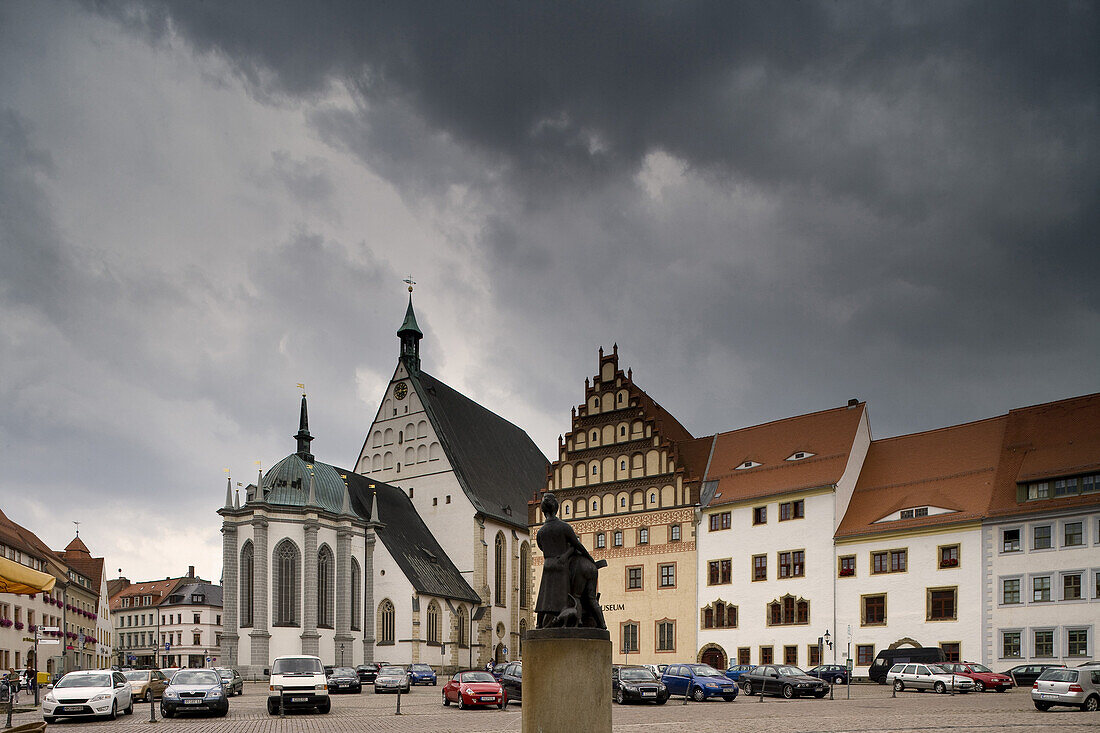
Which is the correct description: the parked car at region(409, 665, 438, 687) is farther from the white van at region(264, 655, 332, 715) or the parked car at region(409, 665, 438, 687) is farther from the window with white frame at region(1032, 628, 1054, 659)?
the window with white frame at region(1032, 628, 1054, 659)

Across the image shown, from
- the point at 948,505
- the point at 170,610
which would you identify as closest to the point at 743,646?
the point at 948,505

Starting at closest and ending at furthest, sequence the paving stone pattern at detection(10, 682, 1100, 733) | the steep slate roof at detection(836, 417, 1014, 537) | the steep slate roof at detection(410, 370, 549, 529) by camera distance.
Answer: the paving stone pattern at detection(10, 682, 1100, 733) < the steep slate roof at detection(836, 417, 1014, 537) < the steep slate roof at detection(410, 370, 549, 529)

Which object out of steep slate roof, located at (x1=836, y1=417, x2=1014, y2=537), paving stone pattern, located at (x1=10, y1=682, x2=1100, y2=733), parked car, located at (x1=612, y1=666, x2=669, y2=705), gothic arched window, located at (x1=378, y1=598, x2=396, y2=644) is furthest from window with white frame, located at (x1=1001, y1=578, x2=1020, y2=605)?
gothic arched window, located at (x1=378, y1=598, x2=396, y2=644)

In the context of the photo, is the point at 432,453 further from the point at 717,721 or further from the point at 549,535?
the point at 549,535

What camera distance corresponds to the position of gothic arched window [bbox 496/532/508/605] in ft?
251

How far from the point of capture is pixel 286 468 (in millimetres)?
66500

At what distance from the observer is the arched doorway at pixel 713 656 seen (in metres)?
52.4

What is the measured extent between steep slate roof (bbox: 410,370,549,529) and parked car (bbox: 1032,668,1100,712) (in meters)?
49.7

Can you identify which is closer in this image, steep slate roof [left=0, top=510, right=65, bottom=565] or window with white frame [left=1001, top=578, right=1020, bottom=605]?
window with white frame [left=1001, top=578, right=1020, bottom=605]

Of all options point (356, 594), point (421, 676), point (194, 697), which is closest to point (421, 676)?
point (421, 676)

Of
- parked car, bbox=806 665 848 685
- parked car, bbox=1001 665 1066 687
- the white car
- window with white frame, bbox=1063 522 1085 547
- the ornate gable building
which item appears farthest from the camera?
the ornate gable building

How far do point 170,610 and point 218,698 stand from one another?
343 feet

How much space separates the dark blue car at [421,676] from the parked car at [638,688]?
23.6 metres

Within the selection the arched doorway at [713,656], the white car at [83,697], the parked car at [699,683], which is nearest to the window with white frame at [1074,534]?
the parked car at [699,683]
